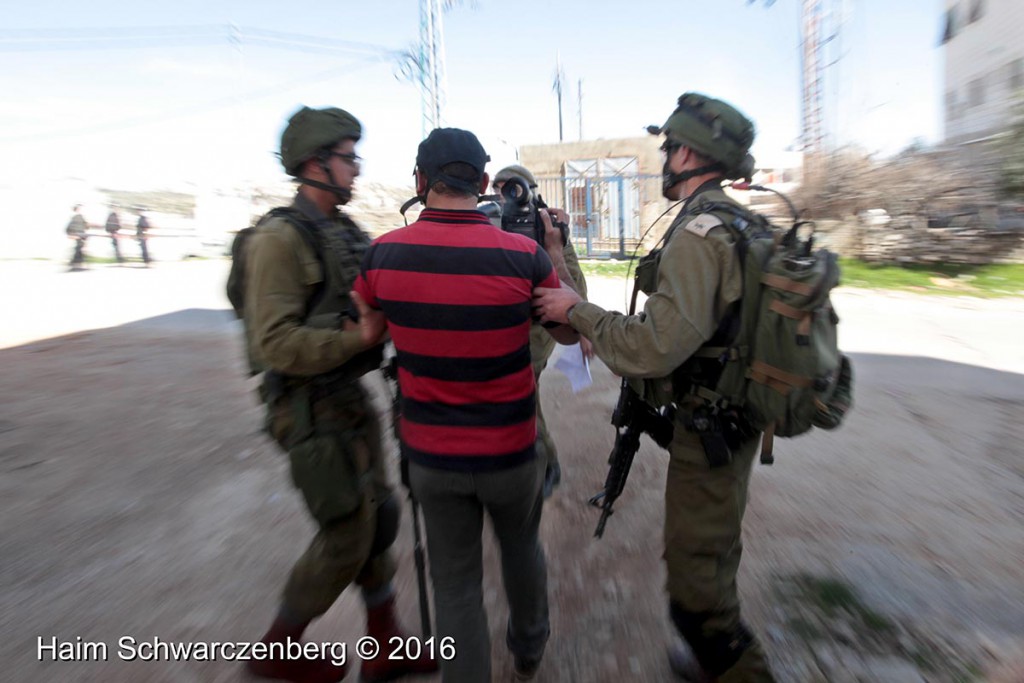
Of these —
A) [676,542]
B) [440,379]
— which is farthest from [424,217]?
[676,542]

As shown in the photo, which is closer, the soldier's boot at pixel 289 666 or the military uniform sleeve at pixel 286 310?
the military uniform sleeve at pixel 286 310

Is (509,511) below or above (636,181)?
below

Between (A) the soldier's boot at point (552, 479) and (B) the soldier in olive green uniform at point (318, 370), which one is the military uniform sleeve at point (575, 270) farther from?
(B) the soldier in olive green uniform at point (318, 370)

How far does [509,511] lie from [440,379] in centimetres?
48

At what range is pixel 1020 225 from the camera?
10852mm

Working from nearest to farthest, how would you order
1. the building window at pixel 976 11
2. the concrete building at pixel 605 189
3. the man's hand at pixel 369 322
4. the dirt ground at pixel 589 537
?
the man's hand at pixel 369 322, the dirt ground at pixel 589 537, the concrete building at pixel 605 189, the building window at pixel 976 11

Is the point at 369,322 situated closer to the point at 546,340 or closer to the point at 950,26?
the point at 546,340

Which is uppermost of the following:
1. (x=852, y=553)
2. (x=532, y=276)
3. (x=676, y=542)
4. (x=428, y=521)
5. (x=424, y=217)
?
(x=424, y=217)

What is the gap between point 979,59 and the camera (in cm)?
2175

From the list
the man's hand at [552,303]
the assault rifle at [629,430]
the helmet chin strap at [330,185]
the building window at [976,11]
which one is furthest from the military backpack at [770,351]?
the building window at [976,11]

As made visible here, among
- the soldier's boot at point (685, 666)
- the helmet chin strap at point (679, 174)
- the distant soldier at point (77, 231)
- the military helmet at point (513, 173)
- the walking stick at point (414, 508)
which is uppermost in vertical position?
the distant soldier at point (77, 231)

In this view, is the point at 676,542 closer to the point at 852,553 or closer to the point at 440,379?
the point at 440,379

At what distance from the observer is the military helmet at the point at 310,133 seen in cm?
209

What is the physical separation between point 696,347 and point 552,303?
0.44m
